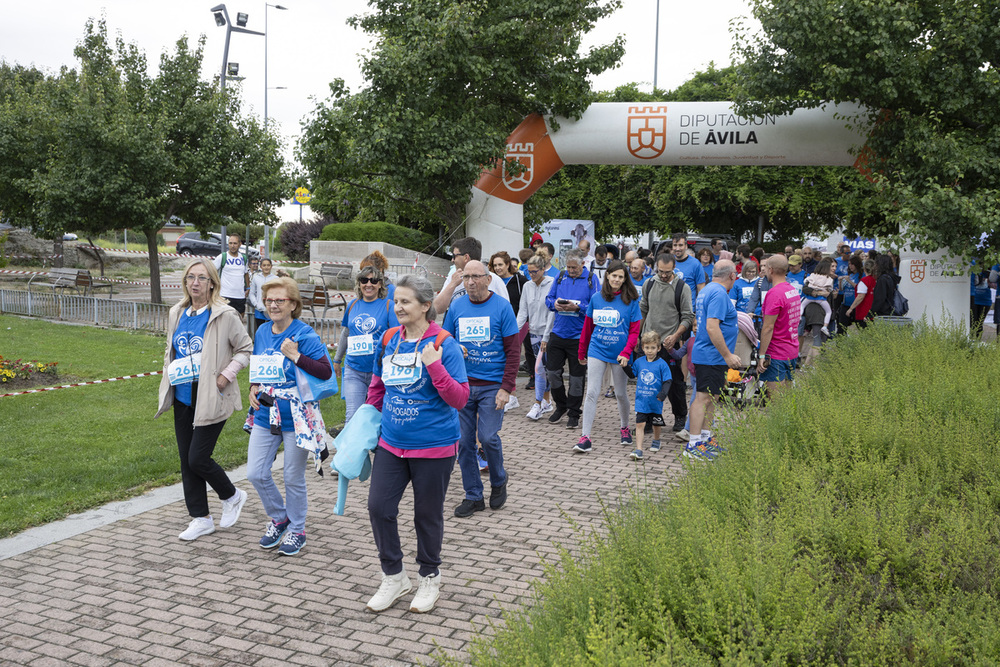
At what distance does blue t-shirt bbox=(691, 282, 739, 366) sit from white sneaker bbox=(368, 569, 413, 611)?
397 cm

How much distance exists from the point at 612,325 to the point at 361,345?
101 inches

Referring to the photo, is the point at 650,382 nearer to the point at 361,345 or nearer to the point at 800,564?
the point at 361,345

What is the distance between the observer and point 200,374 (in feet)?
18.5

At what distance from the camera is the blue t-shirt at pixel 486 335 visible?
6406mm

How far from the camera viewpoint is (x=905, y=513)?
12.5ft

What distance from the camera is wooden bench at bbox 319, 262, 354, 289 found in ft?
93.8

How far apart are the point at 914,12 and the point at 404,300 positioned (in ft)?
35.8

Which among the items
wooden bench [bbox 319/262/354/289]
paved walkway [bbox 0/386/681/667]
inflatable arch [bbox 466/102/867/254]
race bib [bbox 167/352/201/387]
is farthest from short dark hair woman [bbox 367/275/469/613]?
wooden bench [bbox 319/262/354/289]

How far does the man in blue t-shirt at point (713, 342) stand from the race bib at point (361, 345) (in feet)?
9.82

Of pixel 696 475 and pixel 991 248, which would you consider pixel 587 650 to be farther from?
pixel 991 248

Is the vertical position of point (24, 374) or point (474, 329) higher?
point (474, 329)

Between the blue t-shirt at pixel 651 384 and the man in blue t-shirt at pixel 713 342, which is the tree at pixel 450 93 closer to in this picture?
the blue t-shirt at pixel 651 384

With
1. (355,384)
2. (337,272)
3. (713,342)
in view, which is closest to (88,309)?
(337,272)

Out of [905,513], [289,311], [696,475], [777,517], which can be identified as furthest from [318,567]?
[905,513]
